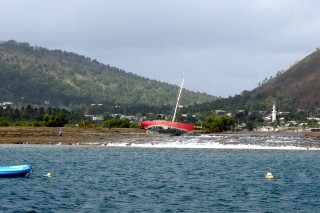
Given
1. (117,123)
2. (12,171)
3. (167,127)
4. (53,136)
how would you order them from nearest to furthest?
(12,171) → (53,136) → (167,127) → (117,123)

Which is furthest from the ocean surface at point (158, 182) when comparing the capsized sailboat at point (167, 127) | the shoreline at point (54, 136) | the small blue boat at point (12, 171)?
the capsized sailboat at point (167, 127)

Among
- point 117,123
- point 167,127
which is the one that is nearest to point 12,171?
point 167,127

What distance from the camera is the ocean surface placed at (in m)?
48.5

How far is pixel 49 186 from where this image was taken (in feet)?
196

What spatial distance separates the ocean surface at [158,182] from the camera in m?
48.5

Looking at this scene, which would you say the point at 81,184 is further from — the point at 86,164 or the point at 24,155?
the point at 24,155

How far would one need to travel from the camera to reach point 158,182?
63219mm

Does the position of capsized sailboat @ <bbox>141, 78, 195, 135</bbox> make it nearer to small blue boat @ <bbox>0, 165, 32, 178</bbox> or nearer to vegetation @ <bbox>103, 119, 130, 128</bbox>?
vegetation @ <bbox>103, 119, 130, 128</bbox>

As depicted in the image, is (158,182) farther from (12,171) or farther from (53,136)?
(53,136)

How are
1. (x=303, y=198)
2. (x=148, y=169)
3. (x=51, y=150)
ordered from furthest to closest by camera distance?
(x=51, y=150) → (x=148, y=169) → (x=303, y=198)

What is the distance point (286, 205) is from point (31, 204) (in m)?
20.2

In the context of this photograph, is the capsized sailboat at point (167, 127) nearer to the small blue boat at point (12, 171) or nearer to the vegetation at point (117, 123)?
the vegetation at point (117, 123)

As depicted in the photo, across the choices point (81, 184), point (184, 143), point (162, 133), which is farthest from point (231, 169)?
point (162, 133)

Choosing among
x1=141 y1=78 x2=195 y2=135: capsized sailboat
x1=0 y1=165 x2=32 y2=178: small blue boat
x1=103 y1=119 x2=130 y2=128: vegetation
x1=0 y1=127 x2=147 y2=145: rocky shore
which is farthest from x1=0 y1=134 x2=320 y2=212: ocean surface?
x1=103 y1=119 x2=130 y2=128: vegetation
